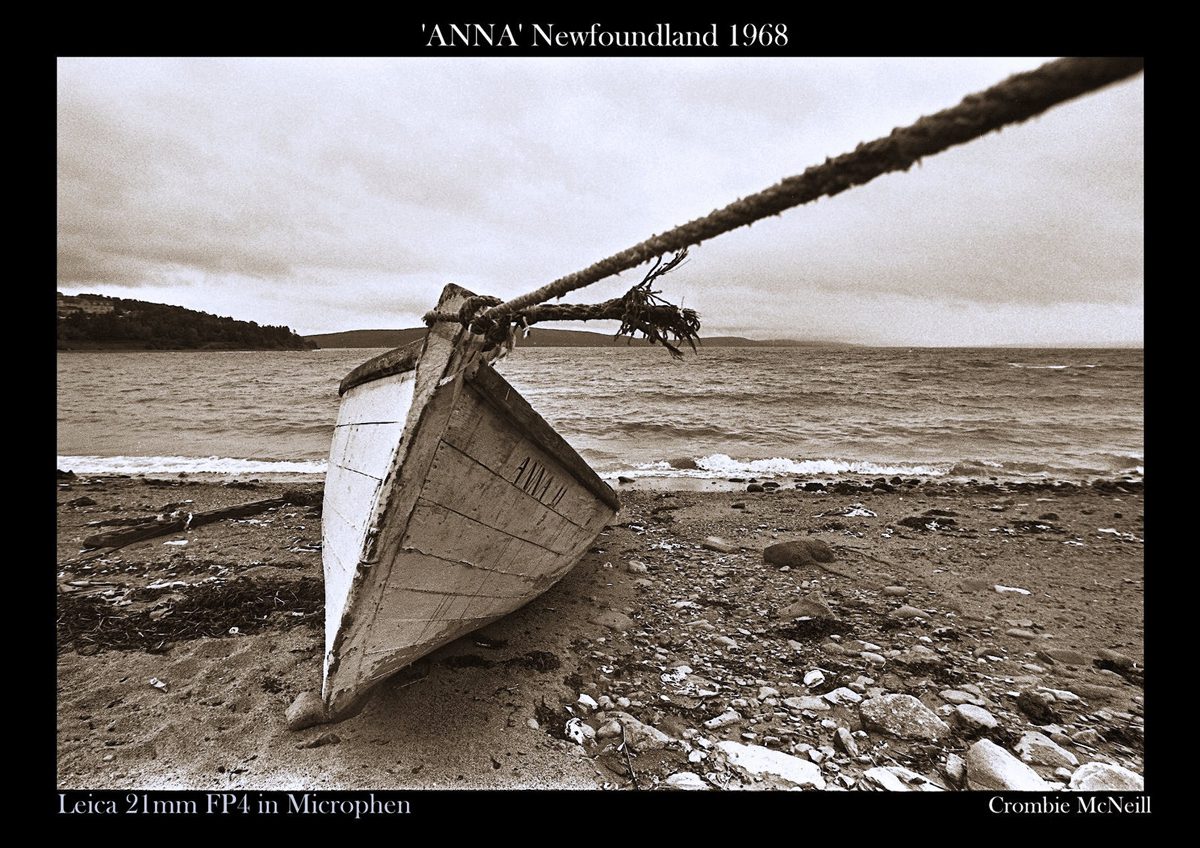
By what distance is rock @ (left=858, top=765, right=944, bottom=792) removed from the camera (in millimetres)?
2645

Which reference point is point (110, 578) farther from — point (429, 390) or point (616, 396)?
point (616, 396)

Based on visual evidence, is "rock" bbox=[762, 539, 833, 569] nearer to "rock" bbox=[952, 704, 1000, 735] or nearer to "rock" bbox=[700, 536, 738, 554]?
"rock" bbox=[700, 536, 738, 554]

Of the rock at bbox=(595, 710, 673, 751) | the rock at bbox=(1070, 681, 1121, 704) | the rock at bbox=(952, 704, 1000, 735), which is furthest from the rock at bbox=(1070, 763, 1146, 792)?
the rock at bbox=(595, 710, 673, 751)

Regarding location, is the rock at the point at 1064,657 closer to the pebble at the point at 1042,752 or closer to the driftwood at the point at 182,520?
the pebble at the point at 1042,752

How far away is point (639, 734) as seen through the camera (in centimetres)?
304

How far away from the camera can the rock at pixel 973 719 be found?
3.08 m

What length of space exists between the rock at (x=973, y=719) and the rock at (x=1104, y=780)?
444mm

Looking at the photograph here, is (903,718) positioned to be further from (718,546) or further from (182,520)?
(182,520)

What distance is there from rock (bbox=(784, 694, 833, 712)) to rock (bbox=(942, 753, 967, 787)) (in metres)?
0.66

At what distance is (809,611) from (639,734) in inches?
89.2

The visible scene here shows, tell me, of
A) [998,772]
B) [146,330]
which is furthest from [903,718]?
[146,330]
